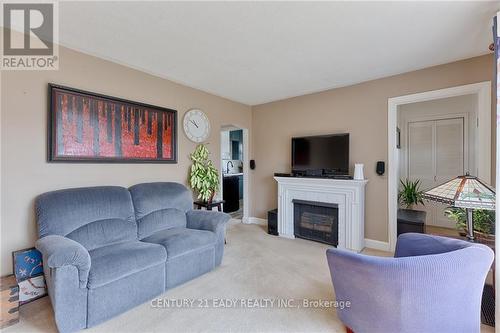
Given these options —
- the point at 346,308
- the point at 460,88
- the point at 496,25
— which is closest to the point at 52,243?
the point at 346,308

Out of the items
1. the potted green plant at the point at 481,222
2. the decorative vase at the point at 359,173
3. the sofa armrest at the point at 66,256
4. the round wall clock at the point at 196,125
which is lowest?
the sofa armrest at the point at 66,256

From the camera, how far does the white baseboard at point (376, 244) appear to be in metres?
3.34

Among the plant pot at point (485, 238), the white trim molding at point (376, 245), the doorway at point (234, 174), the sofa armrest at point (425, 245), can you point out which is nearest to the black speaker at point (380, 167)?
the white trim molding at point (376, 245)

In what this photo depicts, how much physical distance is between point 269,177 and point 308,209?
44.2 inches

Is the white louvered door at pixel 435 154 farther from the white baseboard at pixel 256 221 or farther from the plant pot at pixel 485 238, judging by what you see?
the white baseboard at pixel 256 221

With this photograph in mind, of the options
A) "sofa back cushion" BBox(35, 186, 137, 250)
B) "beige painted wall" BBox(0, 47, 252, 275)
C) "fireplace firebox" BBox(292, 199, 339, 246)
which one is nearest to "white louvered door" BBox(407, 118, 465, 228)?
"fireplace firebox" BBox(292, 199, 339, 246)

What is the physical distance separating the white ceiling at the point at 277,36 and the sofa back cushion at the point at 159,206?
1550 millimetres

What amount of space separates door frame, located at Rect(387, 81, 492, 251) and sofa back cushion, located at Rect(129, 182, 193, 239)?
2826 millimetres

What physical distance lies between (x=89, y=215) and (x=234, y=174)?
4.32 metres

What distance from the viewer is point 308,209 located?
3838 millimetres

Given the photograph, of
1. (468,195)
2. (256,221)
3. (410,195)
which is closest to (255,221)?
(256,221)

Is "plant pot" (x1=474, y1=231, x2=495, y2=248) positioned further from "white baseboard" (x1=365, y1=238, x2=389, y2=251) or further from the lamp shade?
"white baseboard" (x1=365, y1=238, x2=389, y2=251)

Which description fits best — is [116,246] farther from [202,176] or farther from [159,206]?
[202,176]

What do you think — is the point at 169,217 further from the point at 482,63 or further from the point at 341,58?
the point at 482,63
